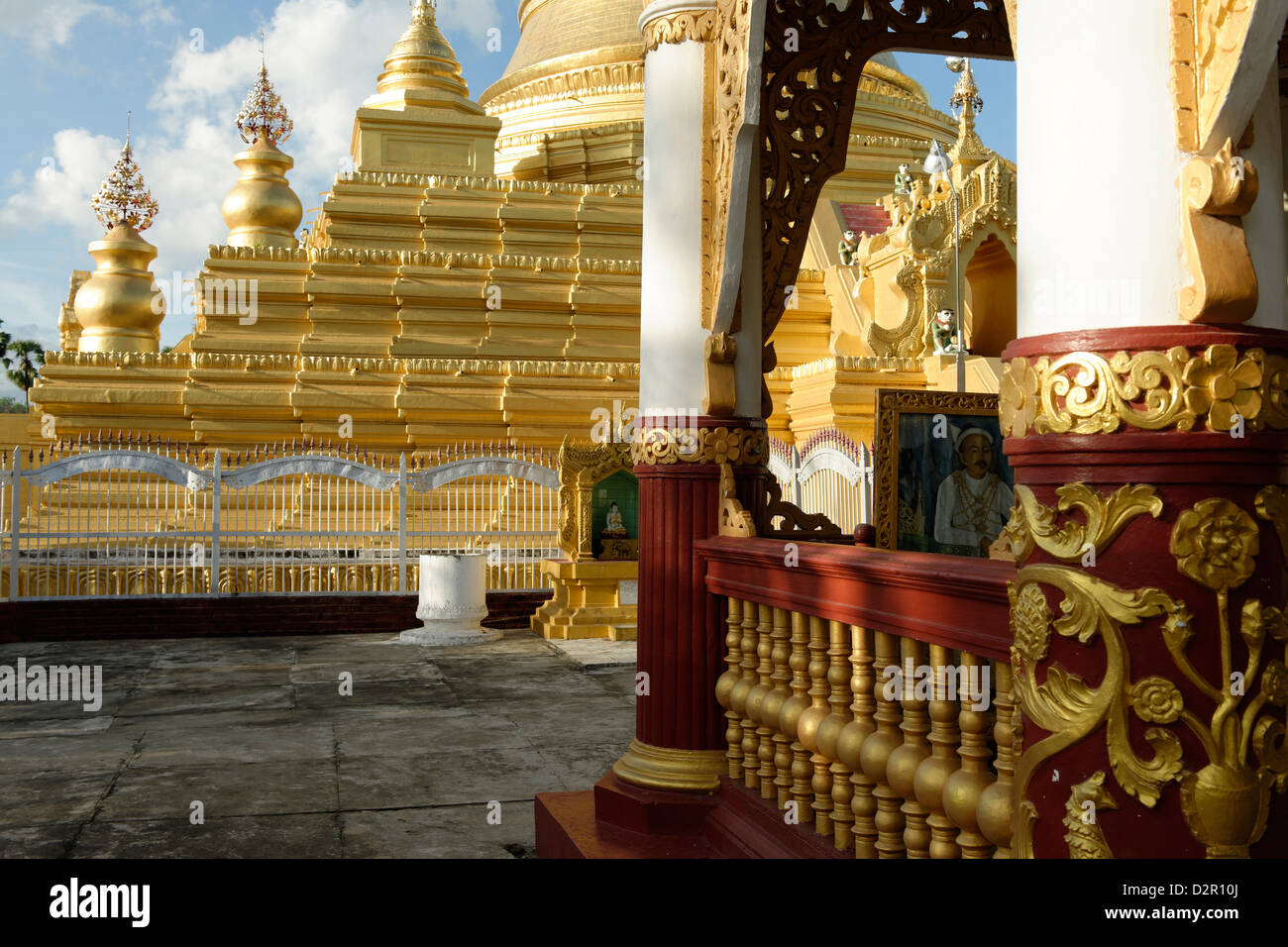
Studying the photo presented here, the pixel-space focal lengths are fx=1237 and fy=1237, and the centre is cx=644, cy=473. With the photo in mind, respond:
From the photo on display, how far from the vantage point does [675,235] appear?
4441 mm

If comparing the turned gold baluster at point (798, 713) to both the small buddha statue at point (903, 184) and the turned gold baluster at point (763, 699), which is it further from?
the small buddha statue at point (903, 184)

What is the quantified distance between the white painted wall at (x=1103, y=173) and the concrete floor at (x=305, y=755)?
3404mm

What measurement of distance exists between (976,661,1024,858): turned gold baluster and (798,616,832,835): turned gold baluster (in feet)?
2.84

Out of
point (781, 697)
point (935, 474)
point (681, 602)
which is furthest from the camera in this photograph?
point (935, 474)

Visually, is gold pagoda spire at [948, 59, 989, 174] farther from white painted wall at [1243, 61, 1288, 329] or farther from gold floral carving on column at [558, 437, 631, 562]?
white painted wall at [1243, 61, 1288, 329]

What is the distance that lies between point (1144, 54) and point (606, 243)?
1902cm

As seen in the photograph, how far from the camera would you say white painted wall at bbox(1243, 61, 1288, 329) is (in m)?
2.04

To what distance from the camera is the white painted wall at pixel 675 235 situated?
14.5 ft

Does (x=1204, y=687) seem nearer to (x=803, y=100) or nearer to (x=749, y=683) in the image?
(x=749, y=683)

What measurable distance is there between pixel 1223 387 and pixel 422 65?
21932mm

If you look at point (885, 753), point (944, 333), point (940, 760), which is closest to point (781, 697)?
point (885, 753)

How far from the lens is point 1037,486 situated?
214cm

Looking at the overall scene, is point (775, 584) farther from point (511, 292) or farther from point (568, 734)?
point (511, 292)

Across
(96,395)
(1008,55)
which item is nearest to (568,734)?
(1008,55)
